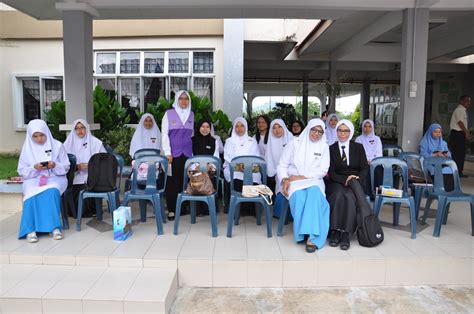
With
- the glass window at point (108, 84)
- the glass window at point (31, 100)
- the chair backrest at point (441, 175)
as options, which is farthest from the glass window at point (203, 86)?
the chair backrest at point (441, 175)

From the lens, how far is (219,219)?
4441 mm

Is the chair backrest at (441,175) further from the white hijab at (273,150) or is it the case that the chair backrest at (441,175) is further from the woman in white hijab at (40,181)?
the woman in white hijab at (40,181)

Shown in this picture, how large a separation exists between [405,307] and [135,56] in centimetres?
832

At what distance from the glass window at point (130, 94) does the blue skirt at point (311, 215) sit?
23.0 feet

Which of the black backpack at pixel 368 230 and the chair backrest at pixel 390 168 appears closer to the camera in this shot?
the black backpack at pixel 368 230

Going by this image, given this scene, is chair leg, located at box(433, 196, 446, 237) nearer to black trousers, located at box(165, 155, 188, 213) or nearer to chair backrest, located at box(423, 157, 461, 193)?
chair backrest, located at box(423, 157, 461, 193)

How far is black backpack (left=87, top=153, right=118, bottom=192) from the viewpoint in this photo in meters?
3.98

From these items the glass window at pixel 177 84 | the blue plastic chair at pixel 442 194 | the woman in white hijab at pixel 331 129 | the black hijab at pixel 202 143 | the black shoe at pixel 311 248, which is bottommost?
the black shoe at pixel 311 248

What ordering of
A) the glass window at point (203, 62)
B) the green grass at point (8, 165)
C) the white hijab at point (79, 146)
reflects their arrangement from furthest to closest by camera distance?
the glass window at point (203, 62), the green grass at point (8, 165), the white hijab at point (79, 146)

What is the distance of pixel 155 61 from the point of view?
9344 mm

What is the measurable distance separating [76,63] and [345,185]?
400 cm

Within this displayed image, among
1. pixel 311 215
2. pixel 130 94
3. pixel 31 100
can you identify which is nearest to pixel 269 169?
pixel 311 215

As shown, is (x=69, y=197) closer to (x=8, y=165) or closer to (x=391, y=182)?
(x=391, y=182)

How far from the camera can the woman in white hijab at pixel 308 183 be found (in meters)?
3.47
